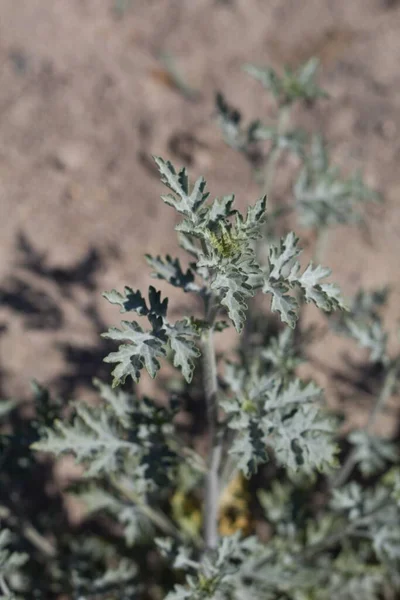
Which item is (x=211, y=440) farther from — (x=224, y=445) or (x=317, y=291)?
(x=317, y=291)

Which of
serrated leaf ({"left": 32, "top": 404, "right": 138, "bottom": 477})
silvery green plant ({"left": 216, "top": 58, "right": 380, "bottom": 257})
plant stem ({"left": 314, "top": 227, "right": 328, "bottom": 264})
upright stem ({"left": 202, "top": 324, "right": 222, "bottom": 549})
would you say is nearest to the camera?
upright stem ({"left": 202, "top": 324, "right": 222, "bottom": 549})

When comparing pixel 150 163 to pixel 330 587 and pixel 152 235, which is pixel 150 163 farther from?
pixel 330 587

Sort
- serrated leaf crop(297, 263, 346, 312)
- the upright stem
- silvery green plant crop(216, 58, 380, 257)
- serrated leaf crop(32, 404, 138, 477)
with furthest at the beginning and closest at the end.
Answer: silvery green plant crop(216, 58, 380, 257) → serrated leaf crop(32, 404, 138, 477) → the upright stem → serrated leaf crop(297, 263, 346, 312)

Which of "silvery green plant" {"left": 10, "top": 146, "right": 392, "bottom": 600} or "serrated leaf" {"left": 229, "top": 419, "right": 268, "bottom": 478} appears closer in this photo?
"silvery green plant" {"left": 10, "top": 146, "right": 392, "bottom": 600}

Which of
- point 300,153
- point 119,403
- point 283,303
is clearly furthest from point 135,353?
point 300,153

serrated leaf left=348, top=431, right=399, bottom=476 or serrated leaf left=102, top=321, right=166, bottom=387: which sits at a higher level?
serrated leaf left=348, top=431, right=399, bottom=476

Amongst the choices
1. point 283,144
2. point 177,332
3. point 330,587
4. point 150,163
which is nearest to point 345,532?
point 330,587

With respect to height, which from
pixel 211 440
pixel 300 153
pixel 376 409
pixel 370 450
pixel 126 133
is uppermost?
pixel 126 133

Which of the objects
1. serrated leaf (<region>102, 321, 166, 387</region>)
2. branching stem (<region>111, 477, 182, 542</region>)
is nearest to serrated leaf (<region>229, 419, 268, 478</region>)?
serrated leaf (<region>102, 321, 166, 387</region>)

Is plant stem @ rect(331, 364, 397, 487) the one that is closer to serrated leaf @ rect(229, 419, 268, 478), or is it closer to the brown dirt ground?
the brown dirt ground
